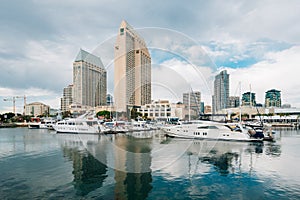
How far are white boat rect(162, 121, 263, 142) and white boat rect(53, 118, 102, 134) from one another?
15.2m

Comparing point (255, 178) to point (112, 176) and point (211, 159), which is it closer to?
point (211, 159)

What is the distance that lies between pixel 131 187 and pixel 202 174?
428 centimetres

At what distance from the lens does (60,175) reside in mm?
11453

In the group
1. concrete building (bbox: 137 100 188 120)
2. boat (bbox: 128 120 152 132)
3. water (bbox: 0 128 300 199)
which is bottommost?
boat (bbox: 128 120 152 132)

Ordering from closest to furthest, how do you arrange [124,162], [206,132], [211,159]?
1. [124,162]
2. [211,159]
3. [206,132]

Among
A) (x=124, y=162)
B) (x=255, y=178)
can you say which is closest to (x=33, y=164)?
(x=124, y=162)

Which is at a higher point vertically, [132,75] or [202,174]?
[132,75]

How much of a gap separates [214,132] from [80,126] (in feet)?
74.3

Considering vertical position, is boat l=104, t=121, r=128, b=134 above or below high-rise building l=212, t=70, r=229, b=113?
below

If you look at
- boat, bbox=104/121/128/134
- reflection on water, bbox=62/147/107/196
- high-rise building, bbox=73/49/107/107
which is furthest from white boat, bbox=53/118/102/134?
reflection on water, bbox=62/147/107/196

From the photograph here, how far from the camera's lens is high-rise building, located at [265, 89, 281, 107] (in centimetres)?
14150

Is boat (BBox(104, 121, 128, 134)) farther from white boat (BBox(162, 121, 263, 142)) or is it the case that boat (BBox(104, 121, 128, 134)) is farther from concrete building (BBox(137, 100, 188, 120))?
white boat (BBox(162, 121, 263, 142))

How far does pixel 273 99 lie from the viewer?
14688 centimetres

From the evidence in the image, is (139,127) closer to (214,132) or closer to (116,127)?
(116,127)
